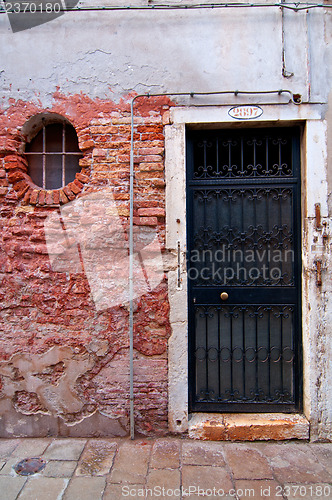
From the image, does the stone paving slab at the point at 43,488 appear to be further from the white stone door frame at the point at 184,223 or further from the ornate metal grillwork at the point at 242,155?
the ornate metal grillwork at the point at 242,155

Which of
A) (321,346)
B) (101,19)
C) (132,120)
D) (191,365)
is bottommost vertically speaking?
(191,365)

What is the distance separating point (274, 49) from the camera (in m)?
2.95

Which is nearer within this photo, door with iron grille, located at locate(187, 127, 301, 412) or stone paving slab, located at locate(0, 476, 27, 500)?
stone paving slab, located at locate(0, 476, 27, 500)

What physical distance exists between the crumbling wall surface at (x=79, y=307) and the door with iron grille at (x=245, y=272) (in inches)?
15.4

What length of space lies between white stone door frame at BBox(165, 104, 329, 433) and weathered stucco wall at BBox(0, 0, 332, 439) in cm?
2

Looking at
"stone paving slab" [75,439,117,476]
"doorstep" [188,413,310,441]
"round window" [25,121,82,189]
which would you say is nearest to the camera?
"stone paving slab" [75,439,117,476]

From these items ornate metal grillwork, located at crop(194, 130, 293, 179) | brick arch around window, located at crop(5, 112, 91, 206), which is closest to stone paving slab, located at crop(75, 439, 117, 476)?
brick arch around window, located at crop(5, 112, 91, 206)

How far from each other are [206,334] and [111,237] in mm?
1317

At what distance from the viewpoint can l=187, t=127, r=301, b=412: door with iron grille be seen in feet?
10.1

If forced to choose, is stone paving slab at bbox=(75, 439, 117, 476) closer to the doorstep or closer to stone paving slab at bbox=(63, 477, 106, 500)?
stone paving slab at bbox=(63, 477, 106, 500)

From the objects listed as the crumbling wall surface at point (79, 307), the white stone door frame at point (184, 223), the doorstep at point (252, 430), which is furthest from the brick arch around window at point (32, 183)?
the doorstep at point (252, 430)

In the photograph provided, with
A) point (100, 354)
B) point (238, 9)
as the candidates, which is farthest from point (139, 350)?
point (238, 9)

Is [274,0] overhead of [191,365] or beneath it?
overhead

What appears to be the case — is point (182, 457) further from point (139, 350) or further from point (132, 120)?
point (132, 120)
